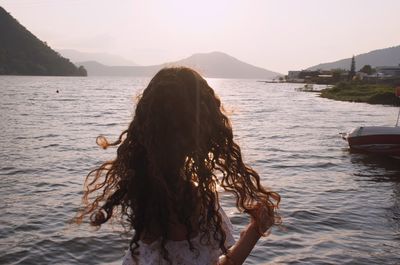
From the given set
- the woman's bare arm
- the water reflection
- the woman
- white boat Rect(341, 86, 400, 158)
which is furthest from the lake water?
the woman's bare arm

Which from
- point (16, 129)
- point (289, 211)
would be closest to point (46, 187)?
point (289, 211)

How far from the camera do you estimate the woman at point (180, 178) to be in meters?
2.71

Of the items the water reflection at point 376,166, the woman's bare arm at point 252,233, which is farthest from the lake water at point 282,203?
the woman's bare arm at point 252,233

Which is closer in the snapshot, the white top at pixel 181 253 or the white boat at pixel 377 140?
the white top at pixel 181 253

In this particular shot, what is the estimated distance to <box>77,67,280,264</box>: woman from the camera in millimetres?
2713

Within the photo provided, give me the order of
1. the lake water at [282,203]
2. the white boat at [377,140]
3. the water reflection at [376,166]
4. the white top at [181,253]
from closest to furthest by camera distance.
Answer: the white top at [181,253] → the lake water at [282,203] → the water reflection at [376,166] → the white boat at [377,140]

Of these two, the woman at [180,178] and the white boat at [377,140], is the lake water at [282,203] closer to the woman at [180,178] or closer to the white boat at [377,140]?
the woman at [180,178]

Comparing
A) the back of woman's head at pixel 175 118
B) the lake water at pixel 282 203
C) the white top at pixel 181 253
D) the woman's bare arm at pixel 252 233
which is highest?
the back of woman's head at pixel 175 118

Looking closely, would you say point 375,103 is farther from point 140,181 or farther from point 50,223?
point 140,181

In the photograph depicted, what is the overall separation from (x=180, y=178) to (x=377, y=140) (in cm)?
2246

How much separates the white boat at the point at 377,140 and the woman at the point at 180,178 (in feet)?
71.3

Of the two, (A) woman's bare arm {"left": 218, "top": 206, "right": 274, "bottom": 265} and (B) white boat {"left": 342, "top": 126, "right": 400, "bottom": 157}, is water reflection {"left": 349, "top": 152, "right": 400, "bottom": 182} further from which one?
(A) woman's bare arm {"left": 218, "top": 206, "right": 274, "bottom": 265}

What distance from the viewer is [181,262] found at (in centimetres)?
285

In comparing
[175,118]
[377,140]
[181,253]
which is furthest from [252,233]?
[377,140]
